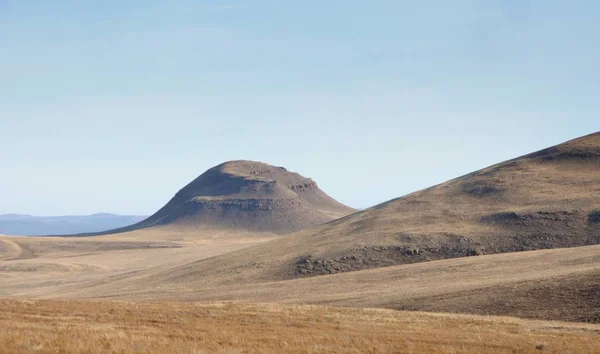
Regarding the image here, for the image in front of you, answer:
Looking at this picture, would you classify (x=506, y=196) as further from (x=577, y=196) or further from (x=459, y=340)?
(x=459, y=340)

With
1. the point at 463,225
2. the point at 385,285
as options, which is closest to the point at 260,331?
the point at 385,285

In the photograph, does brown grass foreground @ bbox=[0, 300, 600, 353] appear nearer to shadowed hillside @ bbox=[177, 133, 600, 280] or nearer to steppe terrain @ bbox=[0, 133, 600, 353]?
steppe terrain @ bbox=[0, 133, 600, 353]

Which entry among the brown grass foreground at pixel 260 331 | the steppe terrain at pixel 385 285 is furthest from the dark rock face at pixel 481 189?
the brown grass foreground at pixel 260 331

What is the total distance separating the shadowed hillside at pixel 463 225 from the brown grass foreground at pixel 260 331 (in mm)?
37859

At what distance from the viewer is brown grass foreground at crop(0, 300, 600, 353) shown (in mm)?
21359

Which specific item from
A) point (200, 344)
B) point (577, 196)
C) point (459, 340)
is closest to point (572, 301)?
point (459, 340)

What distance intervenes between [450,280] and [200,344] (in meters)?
32.8

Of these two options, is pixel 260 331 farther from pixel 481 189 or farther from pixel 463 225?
pixel 481 189

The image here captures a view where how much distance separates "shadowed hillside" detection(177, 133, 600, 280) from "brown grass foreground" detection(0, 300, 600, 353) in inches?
1491

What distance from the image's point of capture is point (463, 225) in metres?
80.9

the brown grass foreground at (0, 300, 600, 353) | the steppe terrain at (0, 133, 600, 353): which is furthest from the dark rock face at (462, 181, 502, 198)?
the brown grass foreground at (0, 300, 600, 353)

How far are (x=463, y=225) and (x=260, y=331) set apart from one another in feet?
191

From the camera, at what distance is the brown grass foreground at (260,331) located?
21.4m

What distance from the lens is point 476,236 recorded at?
75875 mm
